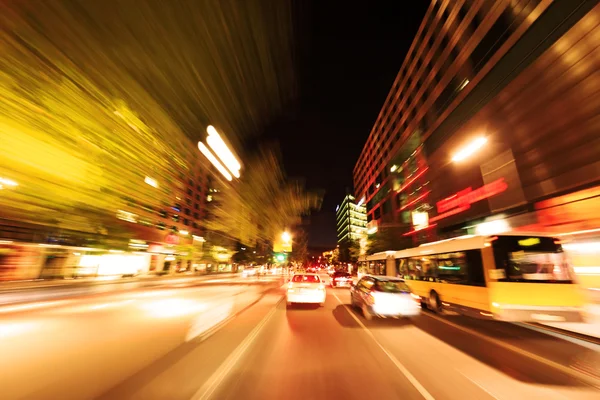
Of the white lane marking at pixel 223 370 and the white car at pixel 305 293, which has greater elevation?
the white car at pixel 305 293

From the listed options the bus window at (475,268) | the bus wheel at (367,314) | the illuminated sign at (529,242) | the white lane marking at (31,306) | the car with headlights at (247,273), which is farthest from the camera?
the car with headlights at (247,273)

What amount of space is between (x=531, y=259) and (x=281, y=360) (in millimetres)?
7675

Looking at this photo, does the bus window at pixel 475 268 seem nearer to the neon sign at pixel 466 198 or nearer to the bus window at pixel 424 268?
the bus window at pixel 424 268

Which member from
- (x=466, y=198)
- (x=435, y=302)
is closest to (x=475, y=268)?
(x=435, y=302)

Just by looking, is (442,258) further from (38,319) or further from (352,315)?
(38,319)


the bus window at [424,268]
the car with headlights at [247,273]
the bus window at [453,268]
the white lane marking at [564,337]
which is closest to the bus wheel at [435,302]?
the bus window at [424,268]

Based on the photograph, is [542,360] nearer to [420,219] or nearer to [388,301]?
[388,301]

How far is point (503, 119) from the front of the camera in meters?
17.9

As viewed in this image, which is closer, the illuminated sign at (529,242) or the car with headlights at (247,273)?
the illuminated sign at (529,242)

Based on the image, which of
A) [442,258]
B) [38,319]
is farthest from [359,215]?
[38,319]

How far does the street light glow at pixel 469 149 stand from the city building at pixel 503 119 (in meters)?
0.09

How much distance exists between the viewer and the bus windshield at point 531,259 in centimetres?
701

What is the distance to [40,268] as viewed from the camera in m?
16.7

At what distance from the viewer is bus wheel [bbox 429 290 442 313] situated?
34.6ft
